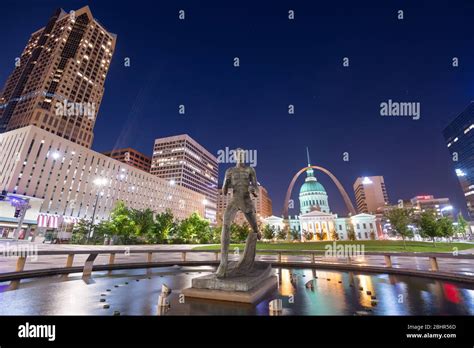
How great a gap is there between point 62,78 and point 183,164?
6744 cm

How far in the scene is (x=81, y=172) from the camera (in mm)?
73250

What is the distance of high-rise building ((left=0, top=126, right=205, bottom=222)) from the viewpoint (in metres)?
58.5

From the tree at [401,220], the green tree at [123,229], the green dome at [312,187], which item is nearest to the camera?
the tree at [401,220]

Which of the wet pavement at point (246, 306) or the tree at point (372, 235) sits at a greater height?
the tree at point (372, 235)

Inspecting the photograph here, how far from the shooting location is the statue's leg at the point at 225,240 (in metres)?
7.04

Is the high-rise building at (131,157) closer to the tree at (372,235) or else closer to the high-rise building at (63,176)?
the high-rise building at (63,176)

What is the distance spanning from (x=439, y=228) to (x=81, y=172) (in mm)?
94879

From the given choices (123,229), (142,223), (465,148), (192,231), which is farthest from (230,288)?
(465,148)

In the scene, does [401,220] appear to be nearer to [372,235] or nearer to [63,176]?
[63,176]

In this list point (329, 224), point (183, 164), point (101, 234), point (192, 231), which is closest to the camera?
point (101, 234)

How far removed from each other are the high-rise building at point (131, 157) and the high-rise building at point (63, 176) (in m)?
42.7

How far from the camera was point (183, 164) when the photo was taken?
12838 centimetres

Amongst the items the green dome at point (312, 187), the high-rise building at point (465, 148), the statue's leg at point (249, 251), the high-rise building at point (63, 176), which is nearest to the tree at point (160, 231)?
the high-rise building at point (63, 176)

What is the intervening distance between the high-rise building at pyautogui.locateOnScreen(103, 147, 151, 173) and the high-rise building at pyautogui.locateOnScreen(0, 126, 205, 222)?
1682 inches
